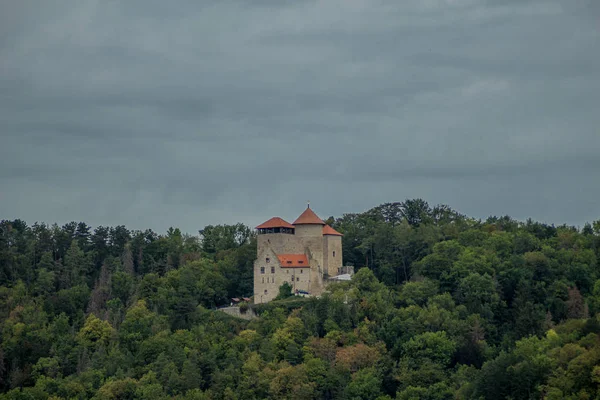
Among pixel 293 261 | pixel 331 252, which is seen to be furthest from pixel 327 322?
pixel 331 252

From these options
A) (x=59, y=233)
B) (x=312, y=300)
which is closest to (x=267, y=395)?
(x=312, y=300)

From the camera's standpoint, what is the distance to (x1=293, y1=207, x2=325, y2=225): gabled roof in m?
94.1

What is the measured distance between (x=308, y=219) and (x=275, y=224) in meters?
2.64

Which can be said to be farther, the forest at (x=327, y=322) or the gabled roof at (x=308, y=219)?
the gabled roof at (x=308, y=219)

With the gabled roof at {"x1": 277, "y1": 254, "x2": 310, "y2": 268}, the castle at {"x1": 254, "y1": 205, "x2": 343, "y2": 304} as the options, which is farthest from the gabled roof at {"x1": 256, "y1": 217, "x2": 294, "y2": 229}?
the gabled roof at {"x1": 277, "y1": 254, "x2": 310, "y2": 268}

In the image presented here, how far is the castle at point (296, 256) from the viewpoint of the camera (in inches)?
3622

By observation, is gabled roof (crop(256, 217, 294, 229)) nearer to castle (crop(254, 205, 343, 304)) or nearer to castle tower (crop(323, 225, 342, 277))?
castle (crop(254, 205, 343, 304))

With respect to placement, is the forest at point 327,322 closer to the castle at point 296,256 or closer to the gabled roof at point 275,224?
the castle at point 296,256

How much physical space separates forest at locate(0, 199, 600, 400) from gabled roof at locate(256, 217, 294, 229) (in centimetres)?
511

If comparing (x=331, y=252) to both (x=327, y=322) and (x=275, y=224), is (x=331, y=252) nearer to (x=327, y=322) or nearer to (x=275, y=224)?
(x=275, y=224)

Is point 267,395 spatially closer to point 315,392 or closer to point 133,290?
point 315,392

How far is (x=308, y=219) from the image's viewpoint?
94375 mm

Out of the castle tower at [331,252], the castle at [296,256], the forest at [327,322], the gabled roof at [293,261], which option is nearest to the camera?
the forest at [327,322]

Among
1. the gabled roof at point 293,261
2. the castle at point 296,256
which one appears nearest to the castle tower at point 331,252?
the castle at point 296,256
